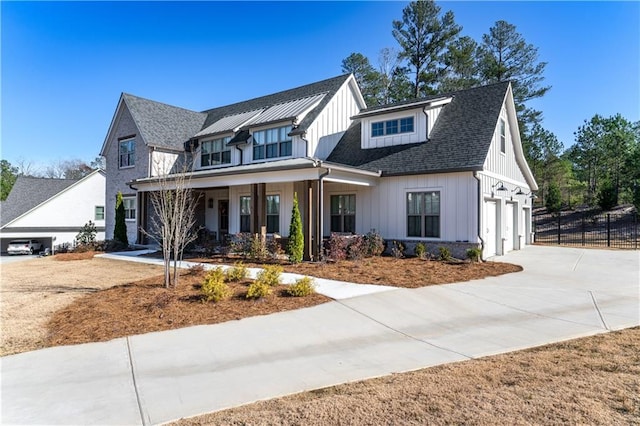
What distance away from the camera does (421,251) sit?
45.6 feet

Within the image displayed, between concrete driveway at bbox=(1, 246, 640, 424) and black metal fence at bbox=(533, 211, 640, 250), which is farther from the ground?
black metal fence at bbox=(533, 211, 640, 250)

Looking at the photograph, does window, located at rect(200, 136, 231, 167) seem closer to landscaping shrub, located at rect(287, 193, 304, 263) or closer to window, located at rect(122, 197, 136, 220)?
window, located at rect(122, 197, 136, 220)

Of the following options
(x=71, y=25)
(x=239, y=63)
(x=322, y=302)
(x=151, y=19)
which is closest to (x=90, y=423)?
(x=322, y=302)

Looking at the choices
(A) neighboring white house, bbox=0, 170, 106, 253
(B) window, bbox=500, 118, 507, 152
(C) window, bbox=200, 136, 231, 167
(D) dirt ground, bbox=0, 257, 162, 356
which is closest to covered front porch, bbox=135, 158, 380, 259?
(C) window, bbox=200, 136, 231, 167

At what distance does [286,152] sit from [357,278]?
30.7ft

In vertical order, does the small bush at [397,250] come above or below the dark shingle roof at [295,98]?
below

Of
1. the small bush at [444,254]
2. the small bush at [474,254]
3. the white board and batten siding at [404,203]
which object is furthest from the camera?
the white board and batten siding at [404,203]

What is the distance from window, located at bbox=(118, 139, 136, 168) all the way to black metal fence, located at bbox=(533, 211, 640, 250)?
88.4 feet

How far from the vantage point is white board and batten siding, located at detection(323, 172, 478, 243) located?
13.5 m

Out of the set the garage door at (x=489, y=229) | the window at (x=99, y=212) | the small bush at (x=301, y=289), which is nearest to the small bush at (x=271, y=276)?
the small bush at (x=301, y=289)

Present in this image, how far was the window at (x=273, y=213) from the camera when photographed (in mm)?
17641

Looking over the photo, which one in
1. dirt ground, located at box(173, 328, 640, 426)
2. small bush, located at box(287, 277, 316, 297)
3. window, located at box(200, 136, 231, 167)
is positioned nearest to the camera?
dirt ground, located at box(173, 328, 640, 426)

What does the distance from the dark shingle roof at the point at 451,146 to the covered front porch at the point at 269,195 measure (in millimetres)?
1260

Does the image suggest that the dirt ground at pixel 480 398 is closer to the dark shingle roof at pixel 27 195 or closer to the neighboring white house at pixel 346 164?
the neighboring white house at pixel 346 164
